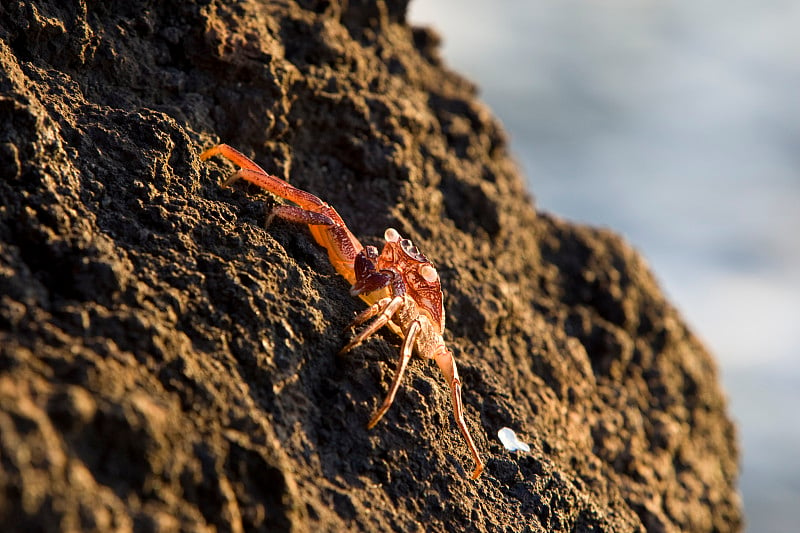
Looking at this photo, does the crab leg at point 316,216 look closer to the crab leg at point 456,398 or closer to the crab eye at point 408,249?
the crab eye at point 408,249

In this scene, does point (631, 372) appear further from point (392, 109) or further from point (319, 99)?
point (319, 99)

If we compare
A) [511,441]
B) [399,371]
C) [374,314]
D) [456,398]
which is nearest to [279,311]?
[374,314]

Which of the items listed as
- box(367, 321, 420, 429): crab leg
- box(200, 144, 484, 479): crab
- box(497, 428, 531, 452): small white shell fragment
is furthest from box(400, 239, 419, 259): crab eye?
box(497, 428, 531, 452): small white shell fragment

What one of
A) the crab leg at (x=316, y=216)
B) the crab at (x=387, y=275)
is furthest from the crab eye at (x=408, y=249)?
the crab leg at (x=316, y=216)

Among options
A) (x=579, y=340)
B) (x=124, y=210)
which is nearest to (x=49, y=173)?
(x=124, y=210)

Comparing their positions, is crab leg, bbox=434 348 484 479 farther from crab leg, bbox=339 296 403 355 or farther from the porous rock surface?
crab leg, bbox=339 296 403 355

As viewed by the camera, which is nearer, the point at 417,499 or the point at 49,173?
the point at 49,173
